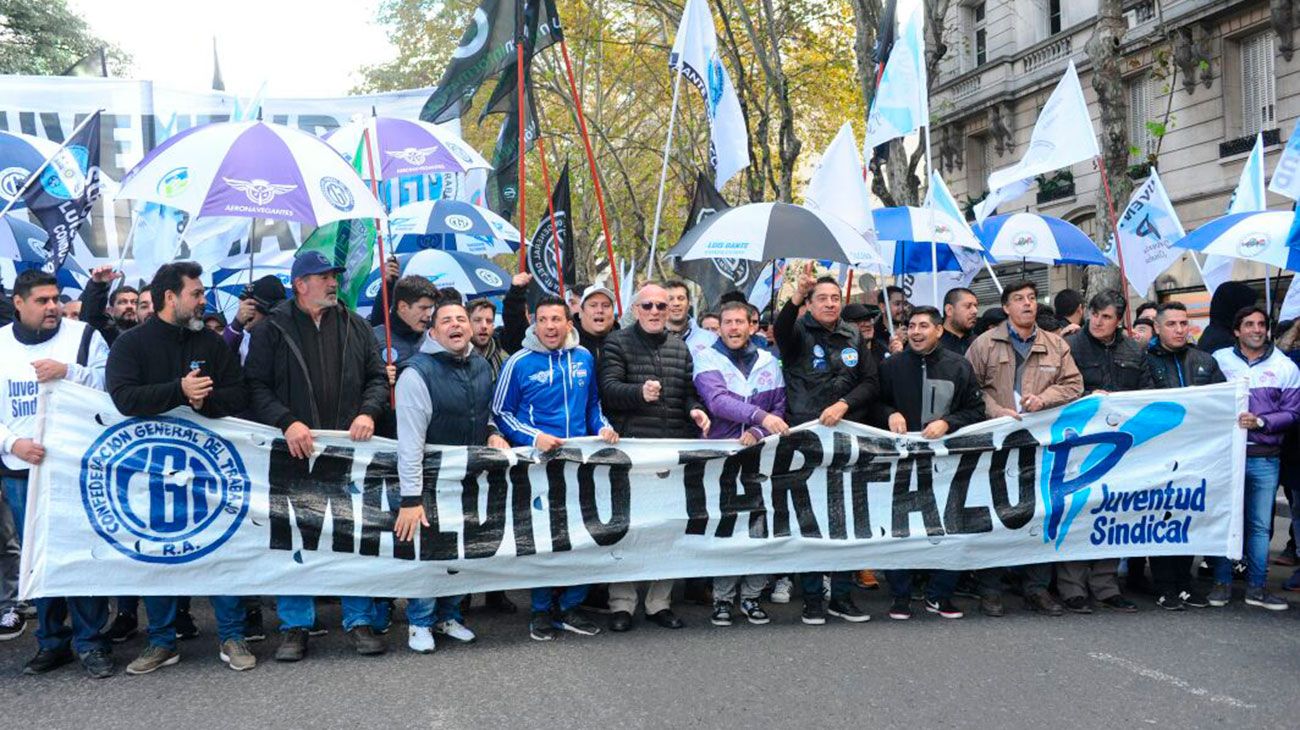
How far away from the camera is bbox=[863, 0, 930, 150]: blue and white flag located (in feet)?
26.9

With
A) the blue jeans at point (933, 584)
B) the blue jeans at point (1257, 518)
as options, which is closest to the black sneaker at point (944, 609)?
the blue jeans at point (933, 584)

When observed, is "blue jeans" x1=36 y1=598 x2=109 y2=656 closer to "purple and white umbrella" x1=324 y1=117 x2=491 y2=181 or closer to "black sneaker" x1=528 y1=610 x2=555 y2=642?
"black sneaker" x1=528 y1=610 x2=555 y2=642

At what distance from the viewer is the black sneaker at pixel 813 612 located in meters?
6.04

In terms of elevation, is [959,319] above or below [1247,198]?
below

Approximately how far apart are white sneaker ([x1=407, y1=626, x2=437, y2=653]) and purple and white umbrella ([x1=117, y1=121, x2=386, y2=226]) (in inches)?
82.8

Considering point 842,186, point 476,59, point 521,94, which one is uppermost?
point 476,59

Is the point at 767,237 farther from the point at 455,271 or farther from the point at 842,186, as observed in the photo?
the point at 455,271

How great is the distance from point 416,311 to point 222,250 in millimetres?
3756

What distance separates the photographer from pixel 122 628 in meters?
5.80

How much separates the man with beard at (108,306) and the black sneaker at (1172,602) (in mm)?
6863

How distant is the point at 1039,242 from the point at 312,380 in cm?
708

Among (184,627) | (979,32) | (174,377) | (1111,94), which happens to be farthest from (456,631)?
(979,32)

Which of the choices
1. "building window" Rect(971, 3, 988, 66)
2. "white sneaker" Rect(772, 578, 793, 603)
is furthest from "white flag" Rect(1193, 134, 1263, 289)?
"building window" Rect(971, 3, 988, 66)

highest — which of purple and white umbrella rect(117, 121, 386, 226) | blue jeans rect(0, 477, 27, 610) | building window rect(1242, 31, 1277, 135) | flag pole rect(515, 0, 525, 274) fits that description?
building window rect(1242, 31, 1277, 135)
